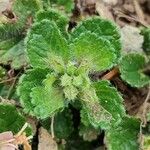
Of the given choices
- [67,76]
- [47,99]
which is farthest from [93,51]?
[47,99]

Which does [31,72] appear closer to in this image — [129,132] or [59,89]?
[59,89]

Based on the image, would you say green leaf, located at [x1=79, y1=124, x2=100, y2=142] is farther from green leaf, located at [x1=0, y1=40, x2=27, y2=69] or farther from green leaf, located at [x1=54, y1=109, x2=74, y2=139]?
green leaf, located at [x1=0, y1=40, x2=27, y2=69]

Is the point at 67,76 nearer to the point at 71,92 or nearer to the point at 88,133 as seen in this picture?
the point at 71,92

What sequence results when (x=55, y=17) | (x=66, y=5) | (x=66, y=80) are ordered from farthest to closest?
(x=66, y=5) < (x=55, y=17) < (x=66, y=80)

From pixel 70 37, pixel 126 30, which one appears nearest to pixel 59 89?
pixel 70 37

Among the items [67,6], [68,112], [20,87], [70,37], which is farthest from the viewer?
[67,6]

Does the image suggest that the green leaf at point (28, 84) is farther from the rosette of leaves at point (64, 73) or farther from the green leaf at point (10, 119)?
the green leaf at point (10, 119)
